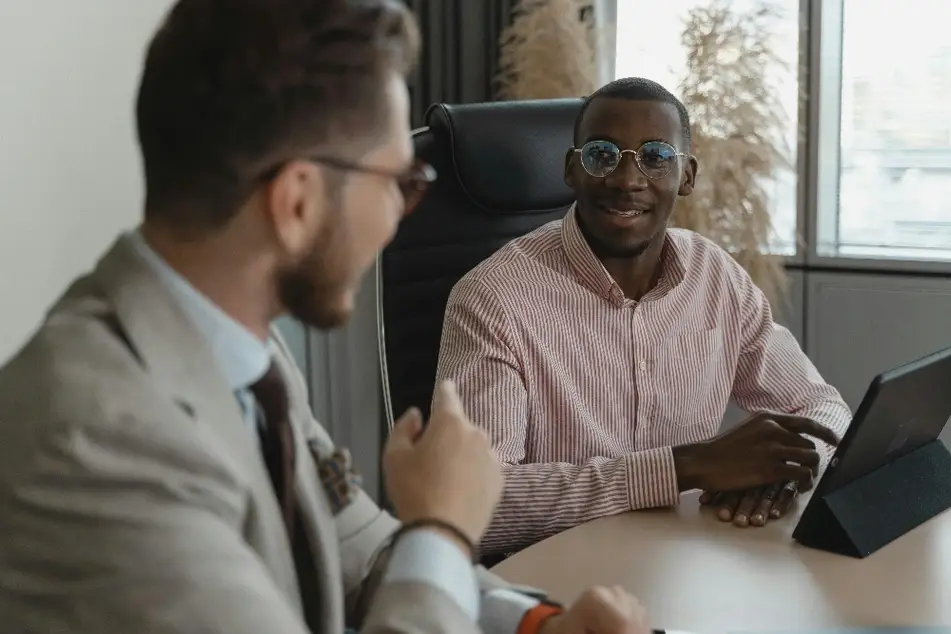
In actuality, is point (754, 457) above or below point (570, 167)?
below

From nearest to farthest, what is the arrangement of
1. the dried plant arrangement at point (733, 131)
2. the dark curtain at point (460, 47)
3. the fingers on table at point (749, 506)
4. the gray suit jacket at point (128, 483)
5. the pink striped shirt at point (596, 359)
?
1. the gray suit jacket at point (128, 483)
2. the fingers on table at point (749, 506)
3. the pink striped shirt at point (596, 359)
4. the dried plant arrangement at point (733, 131)
5. the dark curtain at point (460, 47)

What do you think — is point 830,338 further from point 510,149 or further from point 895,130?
point 510,149

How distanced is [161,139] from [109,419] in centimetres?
24

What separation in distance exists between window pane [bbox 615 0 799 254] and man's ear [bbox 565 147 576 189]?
45.1 inches

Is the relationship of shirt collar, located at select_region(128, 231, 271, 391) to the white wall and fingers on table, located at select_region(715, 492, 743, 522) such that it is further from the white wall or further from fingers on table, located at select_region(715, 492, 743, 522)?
the white wall

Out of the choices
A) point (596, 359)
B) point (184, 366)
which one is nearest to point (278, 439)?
point (184, 366)

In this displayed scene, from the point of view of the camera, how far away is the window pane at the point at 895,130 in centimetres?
312

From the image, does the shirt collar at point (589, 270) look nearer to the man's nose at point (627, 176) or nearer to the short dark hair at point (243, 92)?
the man's nose at point (627, 176)

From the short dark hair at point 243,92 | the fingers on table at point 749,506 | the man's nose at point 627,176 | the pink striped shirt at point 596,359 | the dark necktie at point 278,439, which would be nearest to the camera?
the short dark hair at point 243,92

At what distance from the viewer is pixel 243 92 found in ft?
2.69

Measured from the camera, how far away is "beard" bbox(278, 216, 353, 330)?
91 centimetres

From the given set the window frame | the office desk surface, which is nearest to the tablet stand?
the office desk surface

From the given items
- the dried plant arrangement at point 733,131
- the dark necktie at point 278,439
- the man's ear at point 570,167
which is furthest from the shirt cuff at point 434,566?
the dried plant arrangement at point 733,131

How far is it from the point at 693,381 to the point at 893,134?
1.68m
